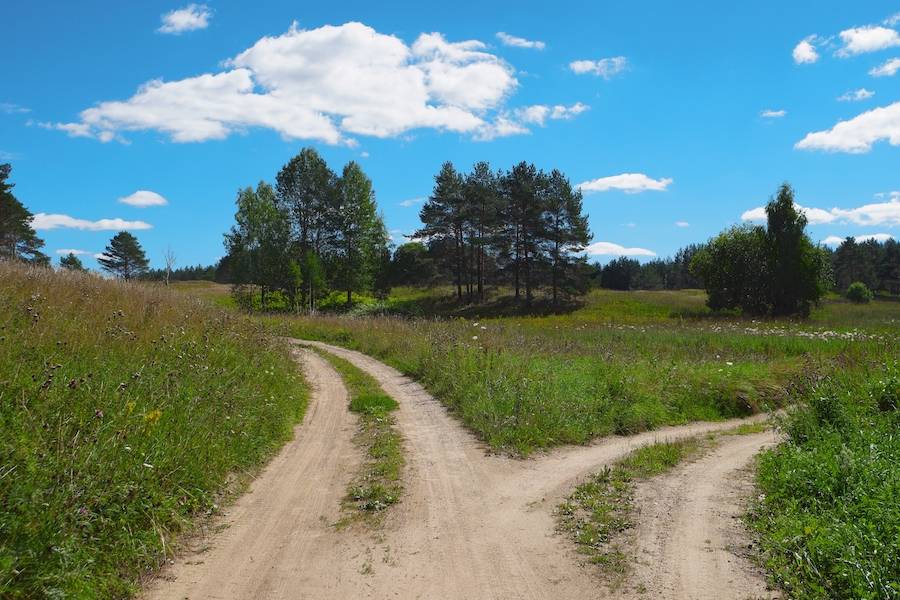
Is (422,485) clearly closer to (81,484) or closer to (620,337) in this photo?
(81,484)

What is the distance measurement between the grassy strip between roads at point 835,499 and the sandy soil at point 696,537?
9.6 inches

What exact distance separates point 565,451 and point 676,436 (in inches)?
108

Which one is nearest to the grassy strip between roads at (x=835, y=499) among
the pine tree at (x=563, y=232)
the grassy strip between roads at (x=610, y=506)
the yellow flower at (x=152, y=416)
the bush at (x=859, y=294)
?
the grassy strip between roads at (x=610, y=506)

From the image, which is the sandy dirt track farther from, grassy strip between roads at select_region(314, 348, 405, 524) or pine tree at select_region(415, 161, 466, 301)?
pine tree at select_region(415, 161, 466, 301)

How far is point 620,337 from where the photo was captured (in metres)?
25.3

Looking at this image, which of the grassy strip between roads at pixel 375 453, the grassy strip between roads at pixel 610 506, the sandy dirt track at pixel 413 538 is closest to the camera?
the sandy dirt track at pixel 413 538

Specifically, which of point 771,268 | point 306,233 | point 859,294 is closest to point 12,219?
point 306,233

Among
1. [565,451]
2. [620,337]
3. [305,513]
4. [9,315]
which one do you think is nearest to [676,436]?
[565,451]

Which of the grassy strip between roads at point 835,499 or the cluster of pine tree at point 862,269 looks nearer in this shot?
the grassy strip between roads at point 835,499

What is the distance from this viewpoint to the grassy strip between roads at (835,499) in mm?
4590

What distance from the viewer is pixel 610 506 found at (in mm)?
6754

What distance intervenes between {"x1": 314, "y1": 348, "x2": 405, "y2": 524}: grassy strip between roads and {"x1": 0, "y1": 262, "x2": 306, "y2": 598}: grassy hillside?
1422mm

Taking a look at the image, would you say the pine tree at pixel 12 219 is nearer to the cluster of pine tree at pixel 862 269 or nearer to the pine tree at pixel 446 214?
the pine tree at pixel 446 214

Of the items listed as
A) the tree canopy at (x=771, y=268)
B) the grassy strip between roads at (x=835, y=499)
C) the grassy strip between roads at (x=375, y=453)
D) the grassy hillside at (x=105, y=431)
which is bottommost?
the grassy strip between roads at (x=375, y=453)
